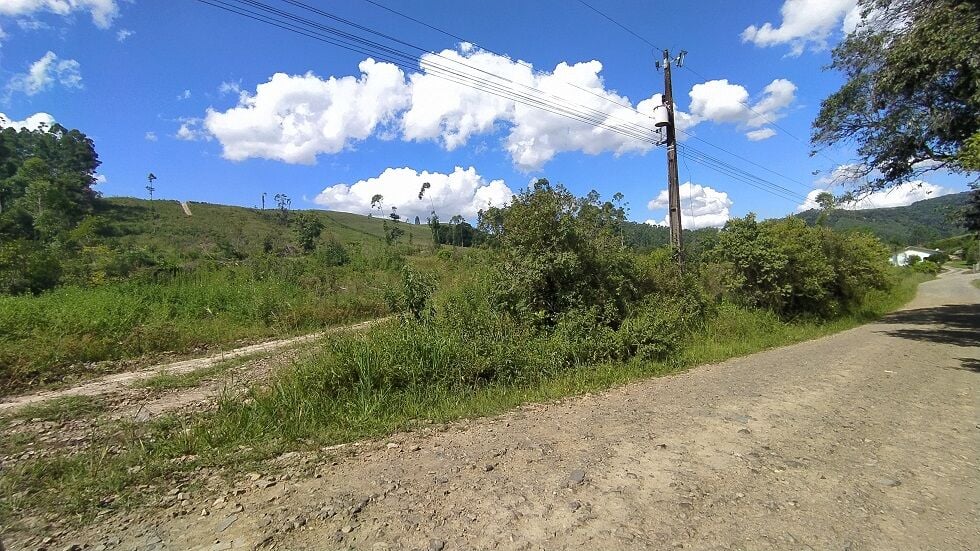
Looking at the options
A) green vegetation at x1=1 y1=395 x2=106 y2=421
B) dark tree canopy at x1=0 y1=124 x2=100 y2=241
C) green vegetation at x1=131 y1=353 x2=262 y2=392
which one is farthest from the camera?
dark tree canopy at x1=0 y1=124 x2=100 y2=241

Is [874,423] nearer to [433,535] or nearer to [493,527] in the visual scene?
[493,527]

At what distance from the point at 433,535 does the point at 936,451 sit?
461 centimetres

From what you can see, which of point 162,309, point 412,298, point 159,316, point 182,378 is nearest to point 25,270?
point 162,309

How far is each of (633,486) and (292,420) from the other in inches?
134

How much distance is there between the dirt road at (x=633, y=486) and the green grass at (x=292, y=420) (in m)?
0.43

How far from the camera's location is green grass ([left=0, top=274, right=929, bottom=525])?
3.38 metres

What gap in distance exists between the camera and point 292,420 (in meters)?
4.54

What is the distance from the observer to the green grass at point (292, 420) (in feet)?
11.1

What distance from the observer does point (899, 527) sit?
2723 mm

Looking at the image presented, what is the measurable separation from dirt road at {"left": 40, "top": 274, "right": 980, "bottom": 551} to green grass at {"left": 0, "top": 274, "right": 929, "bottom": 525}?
0.43m

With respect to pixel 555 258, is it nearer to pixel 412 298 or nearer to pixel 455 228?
pixel 412 298

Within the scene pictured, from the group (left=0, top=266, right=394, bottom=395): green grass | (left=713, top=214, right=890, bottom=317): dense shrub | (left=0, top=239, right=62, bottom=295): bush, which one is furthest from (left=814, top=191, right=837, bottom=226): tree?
(left=0, top=239, right=62, bottom=295): bush

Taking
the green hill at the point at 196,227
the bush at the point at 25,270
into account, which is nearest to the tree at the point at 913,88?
the bush at the point at 25,270

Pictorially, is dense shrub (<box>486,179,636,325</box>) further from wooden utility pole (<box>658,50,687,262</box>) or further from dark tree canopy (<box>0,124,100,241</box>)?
dark tree canopy (<box>0,124,100,241</box>)
